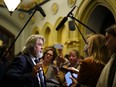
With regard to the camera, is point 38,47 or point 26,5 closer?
point 38,47

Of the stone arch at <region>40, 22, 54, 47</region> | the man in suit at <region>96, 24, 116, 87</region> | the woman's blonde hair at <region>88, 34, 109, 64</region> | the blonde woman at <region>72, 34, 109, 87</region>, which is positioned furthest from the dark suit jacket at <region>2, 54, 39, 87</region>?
the stone arch at <region>40, 22, 54, 47</region>

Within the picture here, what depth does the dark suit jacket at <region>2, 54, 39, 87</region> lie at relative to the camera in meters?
2.73

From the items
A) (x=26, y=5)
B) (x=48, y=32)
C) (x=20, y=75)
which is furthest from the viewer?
(x=26, y=5)

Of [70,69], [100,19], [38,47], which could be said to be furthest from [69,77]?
[100,19]

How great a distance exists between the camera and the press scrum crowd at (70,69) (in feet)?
7.29

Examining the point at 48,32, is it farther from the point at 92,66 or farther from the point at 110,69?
the point at 110,69

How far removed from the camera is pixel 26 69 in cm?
285

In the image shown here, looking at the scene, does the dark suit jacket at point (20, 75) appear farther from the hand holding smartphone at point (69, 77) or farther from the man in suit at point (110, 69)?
the man in suit at point (110, 69)

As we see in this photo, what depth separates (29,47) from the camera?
2957 millimetres

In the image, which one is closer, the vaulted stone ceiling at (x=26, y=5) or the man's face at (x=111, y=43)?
the man's face at (x=111, y=43)

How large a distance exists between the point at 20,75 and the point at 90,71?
727mm

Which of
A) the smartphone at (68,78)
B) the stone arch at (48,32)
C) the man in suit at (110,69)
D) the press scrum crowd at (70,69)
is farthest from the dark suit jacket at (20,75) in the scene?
the stone arch at (48,32)

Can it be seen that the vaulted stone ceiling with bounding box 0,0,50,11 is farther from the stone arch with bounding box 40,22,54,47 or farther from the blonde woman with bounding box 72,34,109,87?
the blonde woman with bounding box 72,34,109,87

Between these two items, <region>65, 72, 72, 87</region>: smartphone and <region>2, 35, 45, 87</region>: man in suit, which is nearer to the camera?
<region>2, 35, 45, 87</region>: man in suit
